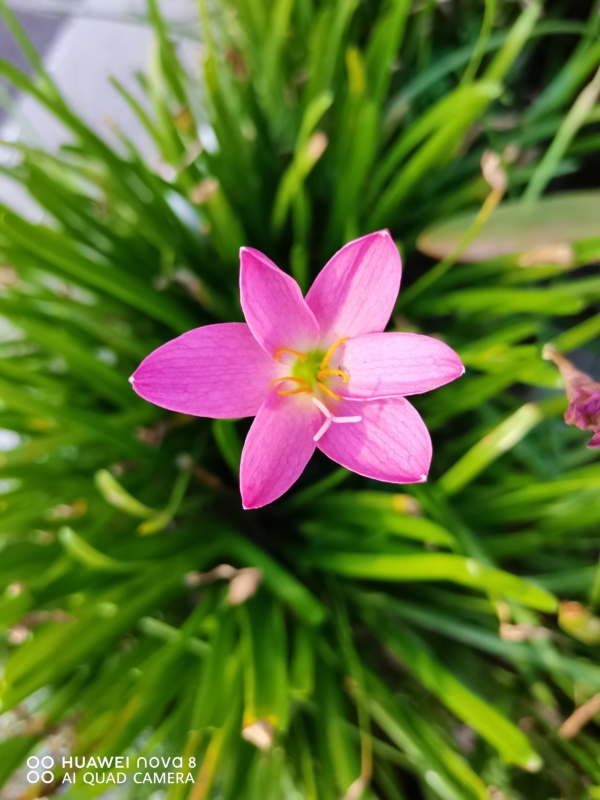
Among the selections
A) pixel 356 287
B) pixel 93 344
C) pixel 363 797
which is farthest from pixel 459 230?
pixel 363 797

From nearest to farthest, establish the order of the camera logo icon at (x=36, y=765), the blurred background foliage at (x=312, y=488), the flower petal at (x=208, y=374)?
the flower petal at (x=208, y=374)
the blurred background foliage at (x=312, y=488)
the camera logo icon at (x=36, y=765)

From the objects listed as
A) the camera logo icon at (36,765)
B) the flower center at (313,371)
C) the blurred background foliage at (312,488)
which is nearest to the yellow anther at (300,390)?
the flower center at (313,371)

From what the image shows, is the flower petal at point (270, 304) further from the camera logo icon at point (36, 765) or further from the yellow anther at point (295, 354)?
the camera logo icon at point (36, 765)

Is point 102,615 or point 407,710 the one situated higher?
point 102,615

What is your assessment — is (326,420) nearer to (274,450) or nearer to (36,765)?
(274,450)

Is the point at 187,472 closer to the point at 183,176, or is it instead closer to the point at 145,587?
the point at 145,587

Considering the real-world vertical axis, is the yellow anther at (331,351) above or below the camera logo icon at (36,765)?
above

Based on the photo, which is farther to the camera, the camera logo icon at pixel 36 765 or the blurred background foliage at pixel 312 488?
the camera logo icon at pixel 36 765
